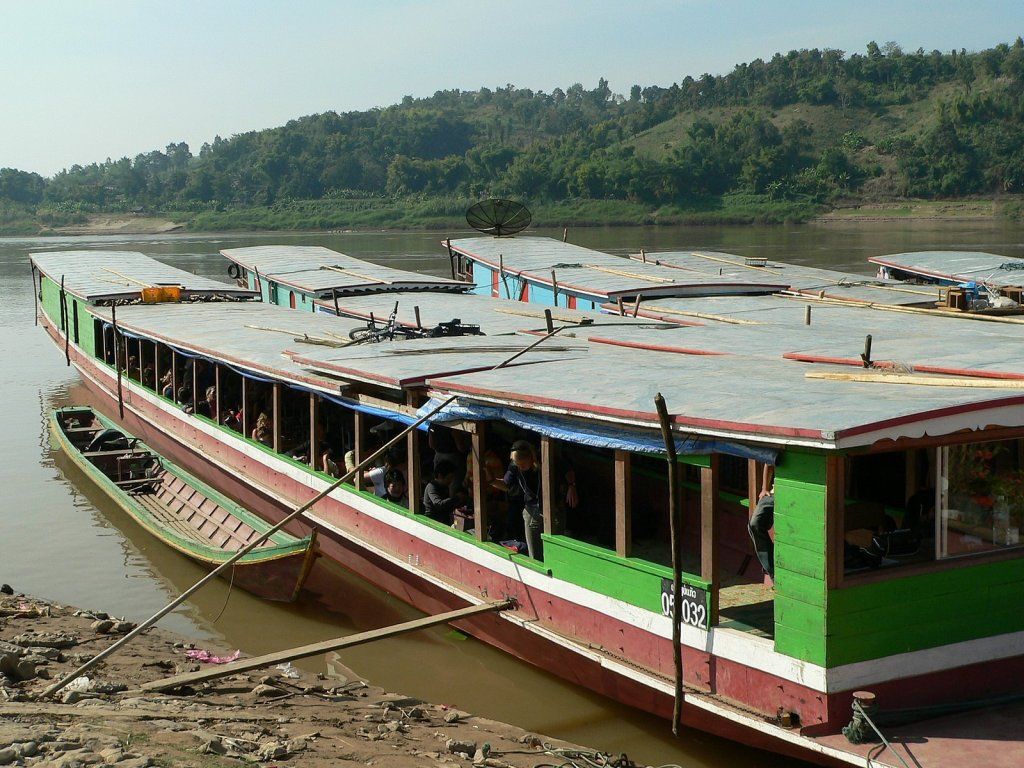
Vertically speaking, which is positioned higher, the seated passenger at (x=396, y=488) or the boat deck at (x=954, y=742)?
the seated passenger at (x=396, y=488)

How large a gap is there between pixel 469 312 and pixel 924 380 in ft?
30.3

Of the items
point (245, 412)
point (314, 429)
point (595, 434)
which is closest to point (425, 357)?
point (314, 429)

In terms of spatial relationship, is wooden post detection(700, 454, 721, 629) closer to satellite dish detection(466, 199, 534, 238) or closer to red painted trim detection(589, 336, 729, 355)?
red painted trim detection(589, 336, 729, 355)

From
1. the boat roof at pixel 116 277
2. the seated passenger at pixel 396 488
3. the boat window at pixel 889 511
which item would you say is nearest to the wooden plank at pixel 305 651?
the seated passenger at pixel 396 488

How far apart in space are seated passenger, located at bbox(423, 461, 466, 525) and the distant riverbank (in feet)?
206

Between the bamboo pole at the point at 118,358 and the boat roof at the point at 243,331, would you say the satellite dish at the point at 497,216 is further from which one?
the bamboo pole at the point at 118,358

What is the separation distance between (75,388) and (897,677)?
1982 centimetres

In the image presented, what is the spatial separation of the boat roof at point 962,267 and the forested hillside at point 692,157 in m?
50.2

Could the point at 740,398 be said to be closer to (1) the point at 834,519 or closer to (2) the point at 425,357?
(1) the point at 834,519

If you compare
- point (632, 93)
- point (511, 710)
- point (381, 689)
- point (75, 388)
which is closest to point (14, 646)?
point (381, 689)

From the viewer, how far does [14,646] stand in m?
8.37

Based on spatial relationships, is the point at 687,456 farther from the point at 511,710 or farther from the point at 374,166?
the point at 374,166

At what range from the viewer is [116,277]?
22.3 metres

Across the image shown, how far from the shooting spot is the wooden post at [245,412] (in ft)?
42.3
